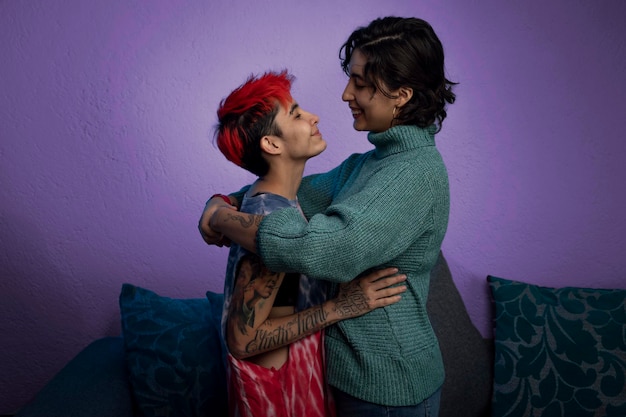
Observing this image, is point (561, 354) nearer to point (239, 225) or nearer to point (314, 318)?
point (314, 318)

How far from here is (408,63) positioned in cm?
131

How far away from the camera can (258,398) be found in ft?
4.19

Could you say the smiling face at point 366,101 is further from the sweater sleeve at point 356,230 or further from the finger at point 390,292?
the finger at point 390,292

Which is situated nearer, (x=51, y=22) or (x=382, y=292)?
(x=382, y=292)

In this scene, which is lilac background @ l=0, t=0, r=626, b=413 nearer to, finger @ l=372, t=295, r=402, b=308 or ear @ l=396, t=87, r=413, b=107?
ear @ l=396, t=87, r=413, b=107

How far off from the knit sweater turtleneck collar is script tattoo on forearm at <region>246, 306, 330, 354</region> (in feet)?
1.32

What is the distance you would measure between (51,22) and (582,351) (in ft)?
7.25

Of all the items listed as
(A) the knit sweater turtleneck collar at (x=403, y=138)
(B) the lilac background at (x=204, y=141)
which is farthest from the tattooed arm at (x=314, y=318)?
(B) the lilac background at (x=204, y=141)

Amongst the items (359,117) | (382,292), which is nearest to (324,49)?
(359,117)

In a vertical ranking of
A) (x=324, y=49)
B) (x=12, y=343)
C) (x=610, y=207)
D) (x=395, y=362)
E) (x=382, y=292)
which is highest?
(x=324, y=49)

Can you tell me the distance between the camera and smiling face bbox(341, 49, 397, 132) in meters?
1.36

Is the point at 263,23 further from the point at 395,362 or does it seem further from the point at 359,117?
the point at 395,362

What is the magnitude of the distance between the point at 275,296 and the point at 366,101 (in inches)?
19.7

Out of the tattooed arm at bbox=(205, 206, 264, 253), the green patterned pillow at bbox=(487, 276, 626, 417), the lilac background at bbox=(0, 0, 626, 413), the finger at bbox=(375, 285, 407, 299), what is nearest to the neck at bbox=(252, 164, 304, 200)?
the tattooed arm at bbox=(205, 206, 264, 253)
